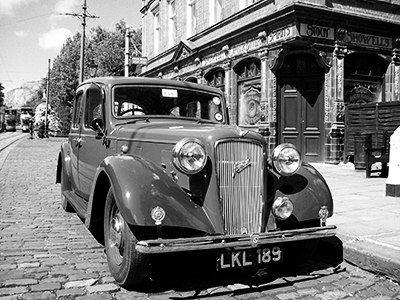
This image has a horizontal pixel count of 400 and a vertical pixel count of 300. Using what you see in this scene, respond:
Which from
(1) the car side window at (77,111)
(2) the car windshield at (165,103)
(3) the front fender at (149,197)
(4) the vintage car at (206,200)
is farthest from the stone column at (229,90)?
(3) the front fender at (149,197)

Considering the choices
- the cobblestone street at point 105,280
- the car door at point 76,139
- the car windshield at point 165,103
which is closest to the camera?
the cobblestone street at point 105,280

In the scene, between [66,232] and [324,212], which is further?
[66,232]

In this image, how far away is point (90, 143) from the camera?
5191 mm

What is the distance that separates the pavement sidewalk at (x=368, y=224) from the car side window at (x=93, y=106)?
3.11 m

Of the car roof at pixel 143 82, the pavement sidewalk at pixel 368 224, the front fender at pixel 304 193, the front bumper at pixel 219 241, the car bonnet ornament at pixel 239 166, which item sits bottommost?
the pavement sidewalk at pixel 368 224

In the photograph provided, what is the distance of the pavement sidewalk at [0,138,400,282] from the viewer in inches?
151

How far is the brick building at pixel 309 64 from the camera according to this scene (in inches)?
502

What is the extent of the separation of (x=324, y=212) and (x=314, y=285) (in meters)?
0.64

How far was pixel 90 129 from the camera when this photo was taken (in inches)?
208

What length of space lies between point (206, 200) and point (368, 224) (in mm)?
2671

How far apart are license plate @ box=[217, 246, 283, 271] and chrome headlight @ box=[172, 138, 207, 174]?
2.27ft

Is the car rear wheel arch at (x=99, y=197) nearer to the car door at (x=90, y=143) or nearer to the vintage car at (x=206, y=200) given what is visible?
the vintage car at (x=206, y=200)

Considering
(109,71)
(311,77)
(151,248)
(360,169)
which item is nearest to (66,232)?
(151,248)

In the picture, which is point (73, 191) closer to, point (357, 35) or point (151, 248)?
point (151, 248)
